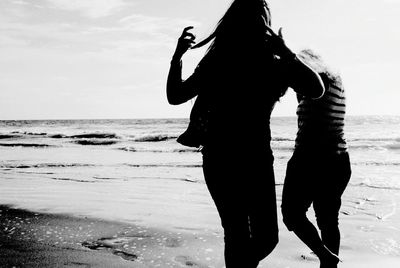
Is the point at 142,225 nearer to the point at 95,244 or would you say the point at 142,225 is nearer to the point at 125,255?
the point at 95,244

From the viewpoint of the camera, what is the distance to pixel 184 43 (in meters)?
2.10

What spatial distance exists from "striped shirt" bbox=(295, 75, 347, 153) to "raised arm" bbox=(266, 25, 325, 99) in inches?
43.2

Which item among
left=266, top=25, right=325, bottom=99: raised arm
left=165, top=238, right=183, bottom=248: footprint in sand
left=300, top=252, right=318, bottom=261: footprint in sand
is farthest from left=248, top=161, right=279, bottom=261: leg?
left=165, top=238, right=183, bottom=248: footprint in sand

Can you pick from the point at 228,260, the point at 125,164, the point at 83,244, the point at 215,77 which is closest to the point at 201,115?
the point at 215,77

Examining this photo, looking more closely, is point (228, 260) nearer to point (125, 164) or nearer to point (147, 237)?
point (147, 237)

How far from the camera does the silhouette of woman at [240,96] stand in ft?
6.55

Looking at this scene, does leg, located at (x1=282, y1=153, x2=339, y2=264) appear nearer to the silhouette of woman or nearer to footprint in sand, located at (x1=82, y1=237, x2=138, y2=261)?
the silhouette of woman

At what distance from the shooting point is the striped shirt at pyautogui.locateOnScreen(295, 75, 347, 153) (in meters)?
3.06

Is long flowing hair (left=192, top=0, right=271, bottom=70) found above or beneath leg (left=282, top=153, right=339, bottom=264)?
above

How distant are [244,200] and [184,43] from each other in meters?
0.80

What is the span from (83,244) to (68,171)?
7.24m

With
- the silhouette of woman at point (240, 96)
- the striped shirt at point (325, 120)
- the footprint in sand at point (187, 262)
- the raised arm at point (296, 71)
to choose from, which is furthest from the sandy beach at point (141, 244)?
the raised arm at point (296, 71)

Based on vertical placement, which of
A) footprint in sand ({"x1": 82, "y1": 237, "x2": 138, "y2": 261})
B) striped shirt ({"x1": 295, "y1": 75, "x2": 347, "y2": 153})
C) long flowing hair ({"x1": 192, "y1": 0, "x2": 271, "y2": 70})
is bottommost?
footprint in sand ({"x1": 82, "y1": 237, "x2": 138, "y2": 261})

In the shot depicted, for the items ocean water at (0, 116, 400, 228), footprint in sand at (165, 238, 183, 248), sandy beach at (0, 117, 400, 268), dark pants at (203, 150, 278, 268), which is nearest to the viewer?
dark pants at (203, 150, 278, 268)
